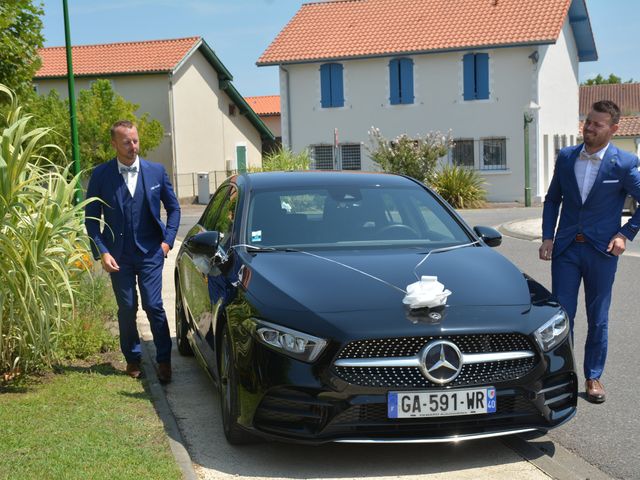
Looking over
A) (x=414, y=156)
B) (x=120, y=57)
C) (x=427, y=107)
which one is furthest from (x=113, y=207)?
(x=120, y=57)

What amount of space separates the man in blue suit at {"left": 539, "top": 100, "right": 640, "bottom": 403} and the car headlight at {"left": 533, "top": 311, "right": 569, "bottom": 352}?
1.08 meters

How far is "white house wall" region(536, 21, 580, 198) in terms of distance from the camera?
36688mm

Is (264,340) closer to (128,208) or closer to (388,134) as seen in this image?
(128,208)

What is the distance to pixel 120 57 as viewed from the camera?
41.8 m

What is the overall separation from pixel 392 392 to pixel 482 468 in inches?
28.3

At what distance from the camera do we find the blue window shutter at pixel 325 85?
38969mm

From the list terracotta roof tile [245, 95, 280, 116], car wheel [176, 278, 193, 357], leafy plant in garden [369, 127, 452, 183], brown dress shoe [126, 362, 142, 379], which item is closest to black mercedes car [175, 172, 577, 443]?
brown dress shoe [126, 362, 142, 379]

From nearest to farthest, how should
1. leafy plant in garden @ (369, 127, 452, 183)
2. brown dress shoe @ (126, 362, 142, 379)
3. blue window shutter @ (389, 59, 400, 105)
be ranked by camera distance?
1. brown dress shoe @ (126, 362, 142, 379)
2. leafy plant in garden @ (369, 127, 452, 183)
3. blue window shutter @ (389, 59, 400, 105)

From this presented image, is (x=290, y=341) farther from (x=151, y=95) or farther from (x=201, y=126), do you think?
(x=201, y=126)

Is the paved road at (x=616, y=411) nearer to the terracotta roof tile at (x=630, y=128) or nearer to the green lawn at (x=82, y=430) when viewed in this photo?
the green lawn at (x=82, y=430)

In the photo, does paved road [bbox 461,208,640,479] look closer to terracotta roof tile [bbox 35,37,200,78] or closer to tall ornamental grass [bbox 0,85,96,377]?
tall ornamental grass [bbox 0,85,96,377]

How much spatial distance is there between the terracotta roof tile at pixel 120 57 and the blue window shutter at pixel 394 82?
910 centimetres

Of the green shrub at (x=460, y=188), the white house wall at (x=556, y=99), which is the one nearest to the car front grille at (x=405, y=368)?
the green shrub at (x=460, y=188)

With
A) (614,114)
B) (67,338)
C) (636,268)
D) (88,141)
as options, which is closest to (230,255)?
(67,338)
